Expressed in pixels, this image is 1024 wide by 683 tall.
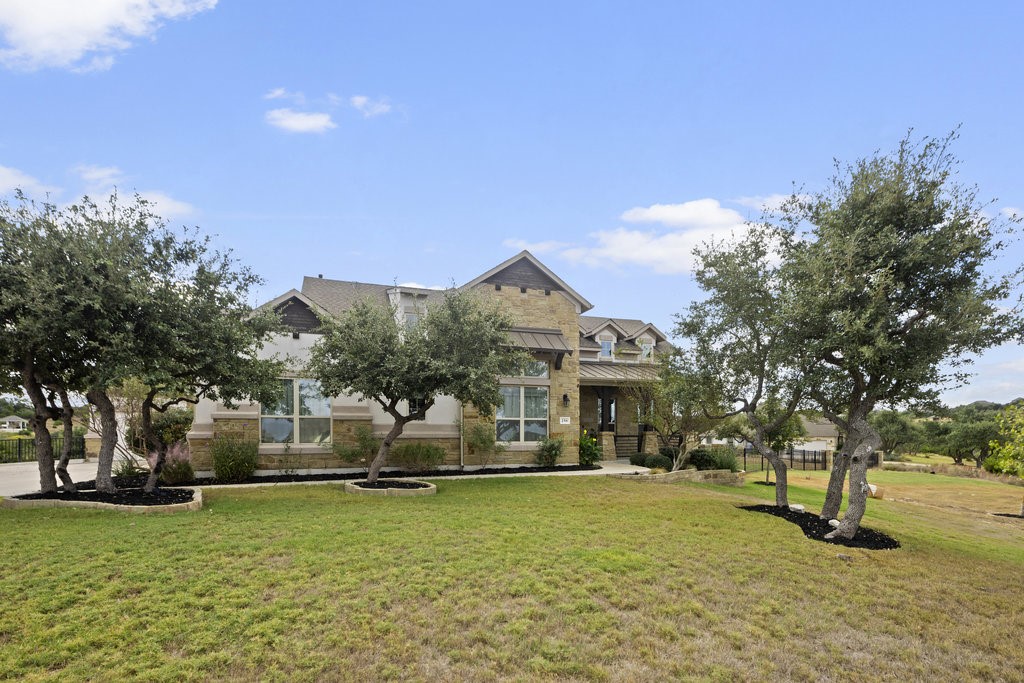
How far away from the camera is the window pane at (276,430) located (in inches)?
655

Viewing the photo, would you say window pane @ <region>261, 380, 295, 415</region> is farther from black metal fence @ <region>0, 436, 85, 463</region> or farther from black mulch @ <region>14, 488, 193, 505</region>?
black metal fence @ <region>0, 436, 85, 463</region>

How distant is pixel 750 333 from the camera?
12.6 metres

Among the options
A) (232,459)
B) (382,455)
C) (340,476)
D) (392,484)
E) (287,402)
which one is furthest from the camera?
(287,402)

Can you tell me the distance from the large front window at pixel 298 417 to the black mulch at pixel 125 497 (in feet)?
14.2

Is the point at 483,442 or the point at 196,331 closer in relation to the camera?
the point at 196,331

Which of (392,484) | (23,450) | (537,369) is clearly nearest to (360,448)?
(392,484)

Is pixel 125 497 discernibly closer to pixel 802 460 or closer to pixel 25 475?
pixel 25 475

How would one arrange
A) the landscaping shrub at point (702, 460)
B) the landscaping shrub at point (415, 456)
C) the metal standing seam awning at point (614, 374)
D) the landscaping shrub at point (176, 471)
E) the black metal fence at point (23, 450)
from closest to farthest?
the landscaping shrub at point (176, 471), the landscaping shrub at point (415, 456), the landscaping shrub at point (702, 460), the metal standing seam awning at point (614, 374), the black metal fence at point (23, 450)

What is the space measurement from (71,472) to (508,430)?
49.9 ft

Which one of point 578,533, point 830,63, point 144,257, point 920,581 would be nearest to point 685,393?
point 578,533

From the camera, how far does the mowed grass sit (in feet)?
16.5

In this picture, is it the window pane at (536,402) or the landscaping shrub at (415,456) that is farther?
the window pane at (536,402)

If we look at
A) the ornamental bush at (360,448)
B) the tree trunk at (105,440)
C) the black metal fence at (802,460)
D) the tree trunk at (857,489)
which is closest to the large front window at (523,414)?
the ornamental bush at (360,448)

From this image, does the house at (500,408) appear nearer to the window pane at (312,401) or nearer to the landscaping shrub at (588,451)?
the window pane at (312,401)
